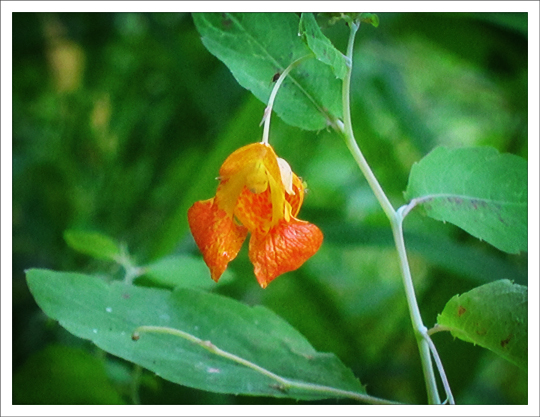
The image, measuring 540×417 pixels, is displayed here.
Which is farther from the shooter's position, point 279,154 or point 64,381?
point 279,154

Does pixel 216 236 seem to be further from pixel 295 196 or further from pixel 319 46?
pixel 319 46

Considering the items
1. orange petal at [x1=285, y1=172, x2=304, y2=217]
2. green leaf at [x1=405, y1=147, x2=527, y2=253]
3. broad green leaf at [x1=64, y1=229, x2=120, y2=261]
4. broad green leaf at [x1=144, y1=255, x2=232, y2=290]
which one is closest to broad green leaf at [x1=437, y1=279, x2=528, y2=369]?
green leaf at [x1=405, y1=147, x2=527, y2=253]

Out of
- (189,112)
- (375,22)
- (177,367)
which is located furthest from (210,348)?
(189,112)

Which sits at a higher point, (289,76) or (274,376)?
(289,76)

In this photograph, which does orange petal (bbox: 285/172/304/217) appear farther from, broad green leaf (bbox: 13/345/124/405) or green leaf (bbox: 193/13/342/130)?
broad green leaf (bbox: 13/345/124/405)

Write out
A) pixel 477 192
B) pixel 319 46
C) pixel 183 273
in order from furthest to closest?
pixel 183 273
pixel 477 192
pixel 319 46

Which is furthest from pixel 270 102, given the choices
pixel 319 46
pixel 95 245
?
pixel 95 245
